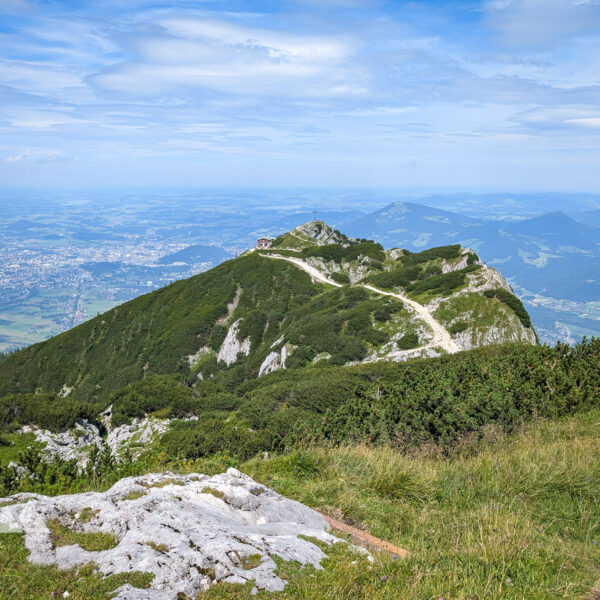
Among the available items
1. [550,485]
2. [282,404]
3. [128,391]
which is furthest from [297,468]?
[128,391]

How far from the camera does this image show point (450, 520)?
6.57 m

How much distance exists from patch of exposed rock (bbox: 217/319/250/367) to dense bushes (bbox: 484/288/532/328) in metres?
36.9

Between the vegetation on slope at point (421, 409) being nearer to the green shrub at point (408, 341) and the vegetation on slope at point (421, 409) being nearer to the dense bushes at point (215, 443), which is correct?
the dense bushes at point (215, 443)

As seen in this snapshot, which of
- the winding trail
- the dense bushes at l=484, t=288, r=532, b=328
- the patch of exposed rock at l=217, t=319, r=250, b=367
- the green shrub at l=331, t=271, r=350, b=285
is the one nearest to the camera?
the winding trail

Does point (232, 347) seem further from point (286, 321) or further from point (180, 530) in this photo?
point (180, 530)

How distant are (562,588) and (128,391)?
37.4 m

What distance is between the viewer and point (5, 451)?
23.6m

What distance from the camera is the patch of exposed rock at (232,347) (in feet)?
218

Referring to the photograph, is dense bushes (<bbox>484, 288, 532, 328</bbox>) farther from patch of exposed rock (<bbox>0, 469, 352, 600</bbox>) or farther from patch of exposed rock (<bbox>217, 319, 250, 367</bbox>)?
patch of exposed rock (<bbox>0, 469, 352, 600</bbox>)

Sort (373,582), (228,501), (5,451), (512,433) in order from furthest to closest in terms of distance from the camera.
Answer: (5,451), (512,433), (228,501), (373,582)

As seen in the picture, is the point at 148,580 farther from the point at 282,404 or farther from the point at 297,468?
the point at 282,404

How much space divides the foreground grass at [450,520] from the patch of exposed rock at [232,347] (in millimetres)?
57352

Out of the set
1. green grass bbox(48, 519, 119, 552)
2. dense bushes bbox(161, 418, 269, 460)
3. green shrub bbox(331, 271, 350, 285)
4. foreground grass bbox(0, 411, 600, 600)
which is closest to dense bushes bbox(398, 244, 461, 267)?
green shrub bbox(331, 271, 350, 285)

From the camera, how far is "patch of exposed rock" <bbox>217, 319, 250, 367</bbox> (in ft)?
218
